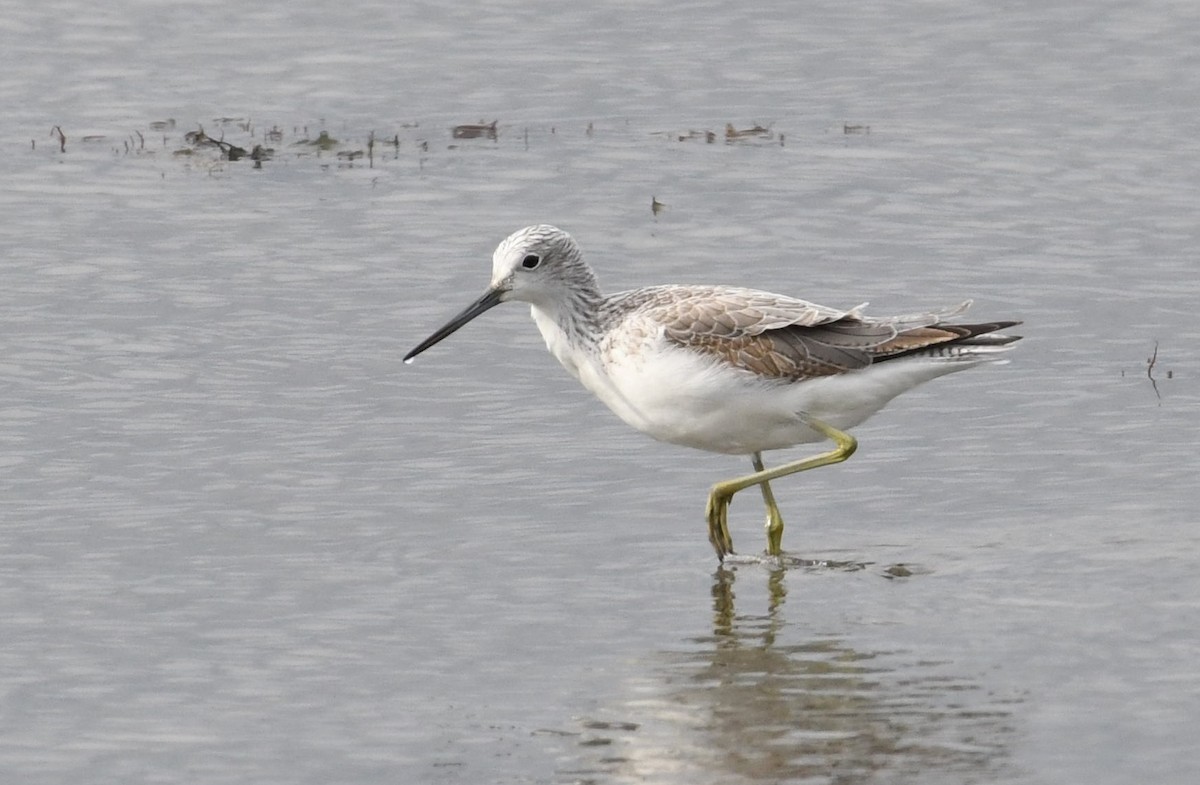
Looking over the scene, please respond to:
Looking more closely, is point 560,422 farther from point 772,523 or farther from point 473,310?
point 772,523

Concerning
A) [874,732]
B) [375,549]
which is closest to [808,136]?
[375,549]

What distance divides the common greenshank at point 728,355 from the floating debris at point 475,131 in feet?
32.3

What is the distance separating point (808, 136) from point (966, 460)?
29.8 ft

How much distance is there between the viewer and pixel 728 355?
1141 cm

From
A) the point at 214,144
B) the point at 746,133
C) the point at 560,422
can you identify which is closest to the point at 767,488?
the point at 560,422

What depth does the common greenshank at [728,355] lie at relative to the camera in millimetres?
11398

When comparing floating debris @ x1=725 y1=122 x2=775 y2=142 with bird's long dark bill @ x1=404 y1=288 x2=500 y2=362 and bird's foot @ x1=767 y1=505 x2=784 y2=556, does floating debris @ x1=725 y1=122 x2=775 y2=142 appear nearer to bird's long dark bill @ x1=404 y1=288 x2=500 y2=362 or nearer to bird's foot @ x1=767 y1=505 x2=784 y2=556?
bird's long dark bill @ x1=404 y1=288 x2=500 y2=362

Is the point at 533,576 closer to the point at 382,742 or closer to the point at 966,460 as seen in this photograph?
the point at 382,742

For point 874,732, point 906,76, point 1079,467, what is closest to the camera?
point 874,732

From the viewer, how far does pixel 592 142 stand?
2142 cm

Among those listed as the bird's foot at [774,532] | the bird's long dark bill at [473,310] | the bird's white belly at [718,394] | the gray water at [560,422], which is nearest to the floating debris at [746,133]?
the gray water at [560,422]

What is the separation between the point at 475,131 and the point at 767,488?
10605 mm

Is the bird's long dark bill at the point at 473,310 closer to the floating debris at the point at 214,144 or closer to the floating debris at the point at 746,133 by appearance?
the floating debris at the point at 214,144

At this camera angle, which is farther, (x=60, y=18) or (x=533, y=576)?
(x=60, y=18)
